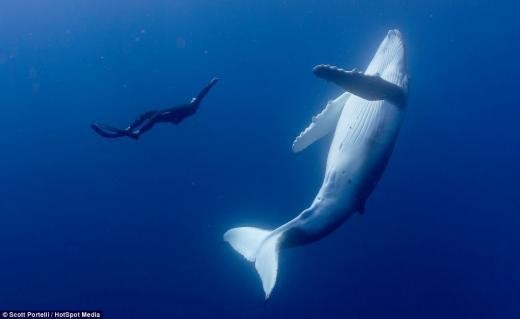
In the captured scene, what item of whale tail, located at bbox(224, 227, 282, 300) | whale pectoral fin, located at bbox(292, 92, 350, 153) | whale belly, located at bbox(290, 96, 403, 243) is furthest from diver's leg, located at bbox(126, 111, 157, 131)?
whale belly, located at bbox(290, 96, 403, 243)

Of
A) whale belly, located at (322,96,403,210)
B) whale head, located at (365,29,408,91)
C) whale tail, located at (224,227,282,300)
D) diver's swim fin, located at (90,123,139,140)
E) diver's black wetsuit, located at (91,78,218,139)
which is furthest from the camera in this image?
diver's black wetsuit, located at (91,78,218,139)

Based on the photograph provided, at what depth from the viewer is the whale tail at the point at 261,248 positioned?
5656 mm

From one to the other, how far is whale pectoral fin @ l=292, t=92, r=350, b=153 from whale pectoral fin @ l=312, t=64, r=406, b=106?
192 centimetres

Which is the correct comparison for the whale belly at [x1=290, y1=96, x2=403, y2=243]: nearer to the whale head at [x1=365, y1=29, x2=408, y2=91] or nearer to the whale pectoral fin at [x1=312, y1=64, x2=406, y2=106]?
the whale pectoral fin at [x1=312, y1=64, x2=406, y2=106]

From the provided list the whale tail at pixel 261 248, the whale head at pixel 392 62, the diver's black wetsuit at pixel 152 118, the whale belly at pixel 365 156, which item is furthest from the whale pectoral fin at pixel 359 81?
the diver's black wetsuit at pixel 152 118

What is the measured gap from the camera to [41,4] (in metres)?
48.8

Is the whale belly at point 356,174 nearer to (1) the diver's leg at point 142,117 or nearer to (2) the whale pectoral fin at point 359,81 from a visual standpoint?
(2) the whale pectoral fin at point 359,81

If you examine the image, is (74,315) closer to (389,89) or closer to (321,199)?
(321,199)

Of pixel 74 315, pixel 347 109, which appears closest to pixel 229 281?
pixel 74 315

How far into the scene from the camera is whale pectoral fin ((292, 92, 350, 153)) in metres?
7.46

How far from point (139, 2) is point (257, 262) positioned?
121ft

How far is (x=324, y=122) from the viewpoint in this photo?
7.64m

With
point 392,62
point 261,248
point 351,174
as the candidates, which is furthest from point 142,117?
point 392,62

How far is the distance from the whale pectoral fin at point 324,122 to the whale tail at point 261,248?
1955mm
